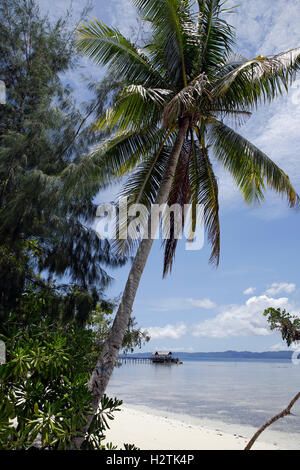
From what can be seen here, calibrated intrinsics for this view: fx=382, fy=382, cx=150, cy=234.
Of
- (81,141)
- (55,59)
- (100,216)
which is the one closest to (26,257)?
(100,216)

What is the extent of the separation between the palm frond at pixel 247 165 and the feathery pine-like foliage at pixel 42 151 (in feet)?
8.79

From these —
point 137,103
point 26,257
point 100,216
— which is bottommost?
point 26,257

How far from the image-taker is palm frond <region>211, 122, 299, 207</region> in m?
7.50

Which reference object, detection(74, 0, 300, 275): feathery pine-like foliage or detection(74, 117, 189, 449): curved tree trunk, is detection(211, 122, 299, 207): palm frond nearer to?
detection(74, 0, 300, 275): feathery pine-like foliage

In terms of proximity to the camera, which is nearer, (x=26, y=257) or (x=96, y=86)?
(x=26, y=257)

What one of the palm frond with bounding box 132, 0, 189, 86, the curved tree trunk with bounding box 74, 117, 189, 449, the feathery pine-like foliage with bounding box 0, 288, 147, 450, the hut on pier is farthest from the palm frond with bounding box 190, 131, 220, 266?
the hut on pier

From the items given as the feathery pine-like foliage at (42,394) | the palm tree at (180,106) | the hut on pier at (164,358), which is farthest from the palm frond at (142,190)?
the hut on pier at (164,358)

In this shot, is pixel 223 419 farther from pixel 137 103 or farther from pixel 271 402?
pixel 137 103

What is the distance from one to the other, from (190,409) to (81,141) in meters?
16.0

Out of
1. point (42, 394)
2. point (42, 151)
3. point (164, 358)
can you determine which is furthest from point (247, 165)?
point (164, 358)

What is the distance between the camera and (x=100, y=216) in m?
7.46

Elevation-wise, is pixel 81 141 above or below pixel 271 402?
above
